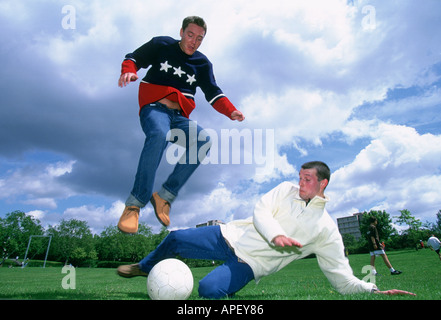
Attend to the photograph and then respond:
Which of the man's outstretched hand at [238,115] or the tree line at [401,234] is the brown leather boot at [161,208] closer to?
the man's outstretched hand at [238,115]

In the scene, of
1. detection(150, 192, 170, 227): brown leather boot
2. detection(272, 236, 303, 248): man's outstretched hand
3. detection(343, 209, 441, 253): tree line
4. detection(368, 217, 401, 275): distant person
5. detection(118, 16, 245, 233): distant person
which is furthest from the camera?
detection(343, 209, 441, 253): tree line

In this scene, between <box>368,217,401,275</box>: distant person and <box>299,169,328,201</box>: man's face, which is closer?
<box>299,169,328,201</box>: man's face

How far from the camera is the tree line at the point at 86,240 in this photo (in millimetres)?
58594

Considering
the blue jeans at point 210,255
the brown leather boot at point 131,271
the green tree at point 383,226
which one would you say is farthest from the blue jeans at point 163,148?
the green tree at point 383,226

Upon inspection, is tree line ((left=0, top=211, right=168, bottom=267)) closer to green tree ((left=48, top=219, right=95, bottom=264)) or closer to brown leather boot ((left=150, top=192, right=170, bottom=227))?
green tree ((left=48, top=219, right=95, bottom=264))

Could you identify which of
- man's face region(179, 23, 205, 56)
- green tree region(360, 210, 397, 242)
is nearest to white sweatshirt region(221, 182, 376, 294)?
man's face region(179, 23, 205, 56)

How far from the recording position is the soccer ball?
3.87m

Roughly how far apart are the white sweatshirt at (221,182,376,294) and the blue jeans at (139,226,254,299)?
0.18 m

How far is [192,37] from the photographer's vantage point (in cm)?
456

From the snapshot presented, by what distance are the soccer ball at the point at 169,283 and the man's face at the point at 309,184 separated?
1.95 metres

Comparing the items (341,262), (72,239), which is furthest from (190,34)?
(72,239)
